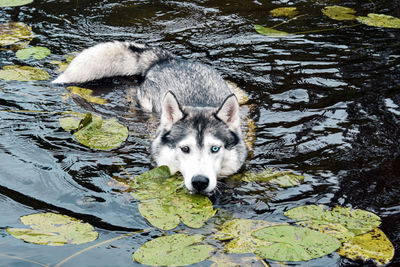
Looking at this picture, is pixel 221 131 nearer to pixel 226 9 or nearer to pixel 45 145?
pixel 45 145

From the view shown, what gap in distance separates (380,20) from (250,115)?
4214 millimetres

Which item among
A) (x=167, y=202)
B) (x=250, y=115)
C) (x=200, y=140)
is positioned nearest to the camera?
(x=167, y=202)

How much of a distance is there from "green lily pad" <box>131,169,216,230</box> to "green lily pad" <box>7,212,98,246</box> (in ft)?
1.86

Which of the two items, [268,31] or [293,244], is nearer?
[293,244]

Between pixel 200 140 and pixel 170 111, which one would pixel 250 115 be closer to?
pixel 170 111

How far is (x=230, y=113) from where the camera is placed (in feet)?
19.1

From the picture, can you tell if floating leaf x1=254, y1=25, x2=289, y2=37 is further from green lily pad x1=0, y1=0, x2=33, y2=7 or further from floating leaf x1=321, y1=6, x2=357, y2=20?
green lily pad x1=0, y1=0, x2=33, y2=7

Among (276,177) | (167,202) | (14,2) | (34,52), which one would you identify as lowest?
(276,177)

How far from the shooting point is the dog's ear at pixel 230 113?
18.6ft

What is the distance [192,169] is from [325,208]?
1373 mm

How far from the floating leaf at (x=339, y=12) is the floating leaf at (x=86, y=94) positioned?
16.7ft

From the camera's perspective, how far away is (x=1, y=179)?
217 inches

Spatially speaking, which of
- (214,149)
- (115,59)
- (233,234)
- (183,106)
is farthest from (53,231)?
(115,59)

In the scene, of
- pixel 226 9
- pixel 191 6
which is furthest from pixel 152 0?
pixel 226 9
